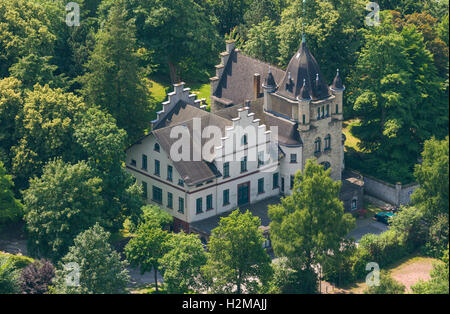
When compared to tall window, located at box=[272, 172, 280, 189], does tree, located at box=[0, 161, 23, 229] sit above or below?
above

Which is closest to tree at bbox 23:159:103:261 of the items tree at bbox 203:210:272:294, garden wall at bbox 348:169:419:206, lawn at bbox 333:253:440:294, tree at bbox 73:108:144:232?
tree at bbox 73:108:144:232

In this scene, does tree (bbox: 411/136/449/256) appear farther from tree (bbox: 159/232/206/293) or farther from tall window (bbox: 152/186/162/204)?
tall window (bbox: 152/186/162/204)

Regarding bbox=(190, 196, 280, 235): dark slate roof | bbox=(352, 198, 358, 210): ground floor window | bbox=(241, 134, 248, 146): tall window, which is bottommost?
bbox=(352, 198, 358, 210): ground floor window

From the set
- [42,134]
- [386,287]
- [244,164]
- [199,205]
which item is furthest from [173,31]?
[386,287]

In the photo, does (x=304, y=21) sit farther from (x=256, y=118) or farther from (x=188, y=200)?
(x=188, y=200)

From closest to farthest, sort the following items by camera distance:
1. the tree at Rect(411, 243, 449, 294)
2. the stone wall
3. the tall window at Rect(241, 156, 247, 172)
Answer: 1. the tree at Rect(411, 243, 449, 294)
2. the tall window at Rect(241, 156, 247, 172)
3. the stone wall

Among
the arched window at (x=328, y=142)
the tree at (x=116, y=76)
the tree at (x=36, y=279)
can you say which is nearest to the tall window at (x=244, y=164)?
the arched window at (x=328, y=142)

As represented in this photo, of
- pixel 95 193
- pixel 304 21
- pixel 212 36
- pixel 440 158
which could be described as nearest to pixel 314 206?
pixel 440 158
